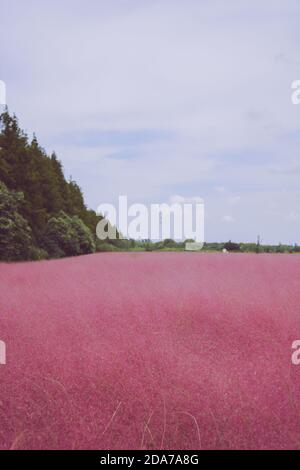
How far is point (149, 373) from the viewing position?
11.7 ft

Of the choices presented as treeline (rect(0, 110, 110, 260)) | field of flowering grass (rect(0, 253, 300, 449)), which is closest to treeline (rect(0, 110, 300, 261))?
treeline (rect(0, 110, 110, 260))

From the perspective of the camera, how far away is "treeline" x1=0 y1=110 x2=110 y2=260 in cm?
2016

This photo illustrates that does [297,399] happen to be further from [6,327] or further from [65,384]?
[6,327]

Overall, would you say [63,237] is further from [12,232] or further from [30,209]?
[12,232]

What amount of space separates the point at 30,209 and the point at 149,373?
67.1 ft

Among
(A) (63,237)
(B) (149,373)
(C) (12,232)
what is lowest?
(B) (149,373)

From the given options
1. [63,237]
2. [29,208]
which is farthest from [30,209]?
[63,237]

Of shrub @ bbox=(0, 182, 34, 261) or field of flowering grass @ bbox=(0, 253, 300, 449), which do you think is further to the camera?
shrub @ bbox=(0, 182, 34, 261)

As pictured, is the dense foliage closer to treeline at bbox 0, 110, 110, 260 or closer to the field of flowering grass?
treeline at bbox 0, 110, 110, 260

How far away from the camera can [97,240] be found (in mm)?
34500

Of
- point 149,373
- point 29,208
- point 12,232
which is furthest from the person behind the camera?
point 29,208

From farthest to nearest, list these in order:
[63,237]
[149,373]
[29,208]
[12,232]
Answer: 1. [63,237]
2. [29,208]
3. [12,232]
4. [149,373]

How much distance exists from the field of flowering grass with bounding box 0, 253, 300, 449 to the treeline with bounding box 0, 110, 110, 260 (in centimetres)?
1449

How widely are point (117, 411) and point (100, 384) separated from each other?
34 centimetres
